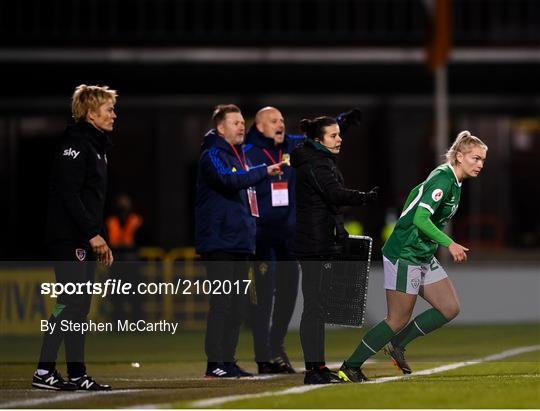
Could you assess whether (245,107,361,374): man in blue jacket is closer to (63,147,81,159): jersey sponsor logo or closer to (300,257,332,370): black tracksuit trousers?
(300,257,332,370): black tracksuit trousers

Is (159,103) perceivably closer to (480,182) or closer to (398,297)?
(480,182)

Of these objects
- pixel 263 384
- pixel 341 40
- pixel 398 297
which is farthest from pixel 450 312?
pixel 341 40

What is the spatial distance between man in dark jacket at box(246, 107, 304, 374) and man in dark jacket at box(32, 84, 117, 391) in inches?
68.0

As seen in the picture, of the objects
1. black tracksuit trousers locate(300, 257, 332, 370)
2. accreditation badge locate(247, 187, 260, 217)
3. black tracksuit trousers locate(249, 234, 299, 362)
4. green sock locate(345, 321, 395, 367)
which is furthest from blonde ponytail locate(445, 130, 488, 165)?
black tracksuit trousers locate(249, 234, 299, 362)

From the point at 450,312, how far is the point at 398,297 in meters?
0.49

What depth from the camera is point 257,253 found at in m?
11.4

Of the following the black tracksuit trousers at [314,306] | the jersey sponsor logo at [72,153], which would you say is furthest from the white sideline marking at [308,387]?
the jersey sponsor logo at [72,153]

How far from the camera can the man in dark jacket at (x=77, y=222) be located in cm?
985

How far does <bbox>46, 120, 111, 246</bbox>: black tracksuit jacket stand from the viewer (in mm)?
9859

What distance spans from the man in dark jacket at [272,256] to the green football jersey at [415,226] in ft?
5.10

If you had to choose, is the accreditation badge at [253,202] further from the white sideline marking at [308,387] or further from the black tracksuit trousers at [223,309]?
the white sideline marking at [308,387]

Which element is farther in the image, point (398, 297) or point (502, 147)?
point (502, 147)

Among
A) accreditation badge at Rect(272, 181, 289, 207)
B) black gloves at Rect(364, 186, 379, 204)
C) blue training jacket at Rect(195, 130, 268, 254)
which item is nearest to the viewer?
black gloves at Rect(364, 186, 379, 204)

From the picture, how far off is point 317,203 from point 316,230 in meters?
0.19
